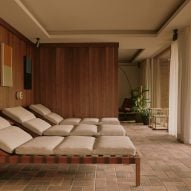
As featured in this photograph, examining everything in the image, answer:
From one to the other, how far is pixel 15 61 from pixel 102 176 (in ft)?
10.1

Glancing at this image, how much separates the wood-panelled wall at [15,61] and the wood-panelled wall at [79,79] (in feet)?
1.58

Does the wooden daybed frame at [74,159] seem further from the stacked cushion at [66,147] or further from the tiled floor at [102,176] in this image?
the tiled floor at [102,176]

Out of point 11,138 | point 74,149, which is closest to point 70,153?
point 74,149

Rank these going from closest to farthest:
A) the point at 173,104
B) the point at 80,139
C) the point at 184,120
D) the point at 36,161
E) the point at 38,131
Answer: the point at 36,161, the point at 80,139, the point at 38,131, the point at 184,120, the point at 173,104

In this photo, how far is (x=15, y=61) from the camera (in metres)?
5.32

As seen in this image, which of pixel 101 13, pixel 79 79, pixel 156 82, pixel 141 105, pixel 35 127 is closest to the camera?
pixel 35 127

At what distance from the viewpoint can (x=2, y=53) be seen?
4508 mm

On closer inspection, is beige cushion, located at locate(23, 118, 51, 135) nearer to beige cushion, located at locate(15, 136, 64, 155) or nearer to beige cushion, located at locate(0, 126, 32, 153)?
beige cushion, located at locate(0, 126, 32, 153)

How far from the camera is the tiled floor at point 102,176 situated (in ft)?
9.51

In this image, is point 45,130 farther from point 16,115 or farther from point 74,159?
Answer: point 74,159

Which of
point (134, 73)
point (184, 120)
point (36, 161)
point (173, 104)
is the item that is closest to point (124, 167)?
point (36, 161)

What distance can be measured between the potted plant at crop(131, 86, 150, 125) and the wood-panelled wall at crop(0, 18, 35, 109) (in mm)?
3844

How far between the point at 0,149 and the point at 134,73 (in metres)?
8.44

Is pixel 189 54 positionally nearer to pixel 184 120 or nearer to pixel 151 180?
pixel 184 120
